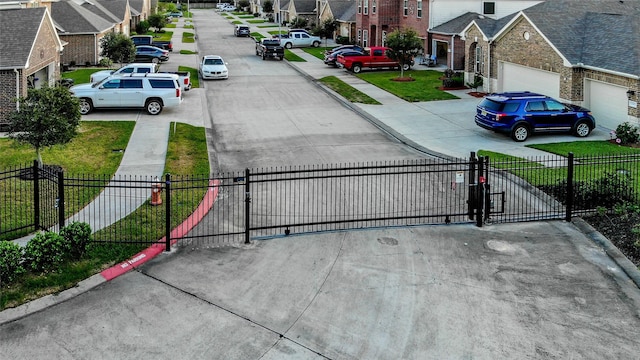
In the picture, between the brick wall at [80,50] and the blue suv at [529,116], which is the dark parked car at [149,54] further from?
the blue suv at [529,116]

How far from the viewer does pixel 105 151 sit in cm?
2359

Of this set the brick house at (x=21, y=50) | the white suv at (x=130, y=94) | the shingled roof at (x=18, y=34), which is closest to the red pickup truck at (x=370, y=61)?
the white suv at (x=130, y=94)

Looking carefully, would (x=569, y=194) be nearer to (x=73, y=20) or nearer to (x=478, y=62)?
(x=478, y=62)

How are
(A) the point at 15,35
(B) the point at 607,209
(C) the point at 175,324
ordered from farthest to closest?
(A) the point at 15,35, (B) the point at 607,209, (C) the point at 175,324

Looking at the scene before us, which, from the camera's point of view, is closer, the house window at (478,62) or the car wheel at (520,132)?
the car wheel at (520,132)

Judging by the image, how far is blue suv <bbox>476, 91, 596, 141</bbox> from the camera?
26375mm

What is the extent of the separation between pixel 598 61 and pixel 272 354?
2310 cm

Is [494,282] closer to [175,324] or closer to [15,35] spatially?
[175,324]

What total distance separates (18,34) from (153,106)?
20.1ft

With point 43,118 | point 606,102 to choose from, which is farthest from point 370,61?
point 43,118

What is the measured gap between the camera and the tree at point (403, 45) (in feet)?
143

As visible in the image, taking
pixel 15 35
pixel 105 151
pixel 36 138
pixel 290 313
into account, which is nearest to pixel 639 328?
pixel 290 313

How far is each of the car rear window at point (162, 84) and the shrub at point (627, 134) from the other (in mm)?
18775

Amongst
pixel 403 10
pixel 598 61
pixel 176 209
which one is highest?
pixel 403 10
